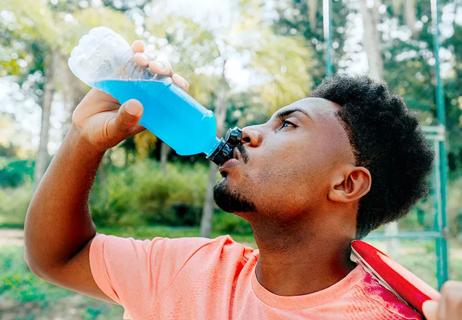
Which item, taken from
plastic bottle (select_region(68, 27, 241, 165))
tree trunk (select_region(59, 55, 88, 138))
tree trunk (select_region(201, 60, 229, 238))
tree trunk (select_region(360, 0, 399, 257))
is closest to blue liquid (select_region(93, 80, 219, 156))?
plastic bottle (select_region(68, 27, 241, 165))

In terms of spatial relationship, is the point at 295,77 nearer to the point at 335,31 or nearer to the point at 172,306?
the point at 335,31

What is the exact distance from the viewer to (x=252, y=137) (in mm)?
1129

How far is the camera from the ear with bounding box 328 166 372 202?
3.68 feet

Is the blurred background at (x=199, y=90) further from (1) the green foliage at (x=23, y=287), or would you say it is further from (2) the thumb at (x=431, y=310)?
(2) the thumb at (x=431, y=310)

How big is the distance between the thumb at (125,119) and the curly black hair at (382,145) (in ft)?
1.51

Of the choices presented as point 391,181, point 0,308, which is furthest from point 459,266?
point 391,181

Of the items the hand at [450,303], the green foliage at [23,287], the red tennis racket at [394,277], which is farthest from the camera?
the green foliage at [23,287]

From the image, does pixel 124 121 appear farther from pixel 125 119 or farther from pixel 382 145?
pixel 382 145

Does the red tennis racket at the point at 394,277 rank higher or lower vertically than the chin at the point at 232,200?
lower

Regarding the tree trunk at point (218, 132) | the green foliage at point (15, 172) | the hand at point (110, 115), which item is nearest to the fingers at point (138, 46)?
the hand at point (110, 115)

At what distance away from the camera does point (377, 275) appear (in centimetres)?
95

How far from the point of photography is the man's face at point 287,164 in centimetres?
106

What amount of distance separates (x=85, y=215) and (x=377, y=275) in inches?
22.8

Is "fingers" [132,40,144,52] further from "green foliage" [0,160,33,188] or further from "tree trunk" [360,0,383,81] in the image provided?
"green foliage" [0,160,33,188]
